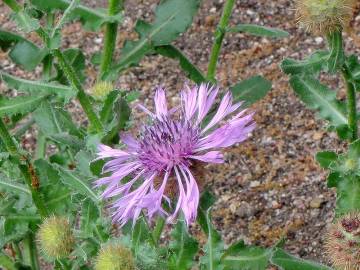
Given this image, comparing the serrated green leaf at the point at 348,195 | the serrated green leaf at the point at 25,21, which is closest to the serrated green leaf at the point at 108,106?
the serrated green leaf at the point at 25,21

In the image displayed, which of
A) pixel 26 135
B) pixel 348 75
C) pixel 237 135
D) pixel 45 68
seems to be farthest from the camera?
pixel 26 135

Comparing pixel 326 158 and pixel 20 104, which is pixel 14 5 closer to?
pixel 20 104

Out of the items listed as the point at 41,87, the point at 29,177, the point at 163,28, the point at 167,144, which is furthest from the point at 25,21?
the point at 163,28

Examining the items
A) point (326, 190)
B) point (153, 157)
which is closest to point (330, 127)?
point (153, 157)

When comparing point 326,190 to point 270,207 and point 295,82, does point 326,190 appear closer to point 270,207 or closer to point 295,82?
point 270,207

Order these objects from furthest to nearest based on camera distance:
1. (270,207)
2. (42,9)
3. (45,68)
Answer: (270,207) → (45,68) → (42,9)

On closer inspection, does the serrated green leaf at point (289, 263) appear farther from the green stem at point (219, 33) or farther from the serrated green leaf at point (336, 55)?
the green stem at point (219, 33)

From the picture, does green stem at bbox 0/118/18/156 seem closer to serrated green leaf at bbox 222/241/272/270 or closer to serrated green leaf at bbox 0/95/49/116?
serrated green leaf at bbox 0/95/49/116
